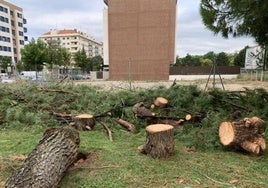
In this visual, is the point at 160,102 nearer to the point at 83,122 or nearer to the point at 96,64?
the point at 83,122

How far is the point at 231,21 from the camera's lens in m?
6.74

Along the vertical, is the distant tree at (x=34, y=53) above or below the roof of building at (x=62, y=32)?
below

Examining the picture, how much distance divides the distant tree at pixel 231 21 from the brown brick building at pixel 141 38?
20971 millimetres

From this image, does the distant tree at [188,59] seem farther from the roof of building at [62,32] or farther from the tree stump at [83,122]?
the tree stump at [83,122]

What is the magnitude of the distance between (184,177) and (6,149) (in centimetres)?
279

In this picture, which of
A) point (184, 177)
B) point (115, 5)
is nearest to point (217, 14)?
point (184, 177)

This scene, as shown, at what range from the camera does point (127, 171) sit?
313 centimetres

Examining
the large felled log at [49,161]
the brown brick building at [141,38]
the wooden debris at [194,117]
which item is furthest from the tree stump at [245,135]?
the brown brick building at [141,38]

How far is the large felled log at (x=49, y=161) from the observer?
8.43 ft

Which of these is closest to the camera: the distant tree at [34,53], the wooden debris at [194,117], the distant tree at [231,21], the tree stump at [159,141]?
the tree stump at [159,141]

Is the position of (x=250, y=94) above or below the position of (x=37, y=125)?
above

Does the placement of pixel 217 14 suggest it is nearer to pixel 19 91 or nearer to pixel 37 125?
pixel 37 125

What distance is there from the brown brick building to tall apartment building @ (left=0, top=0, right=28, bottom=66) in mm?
32233

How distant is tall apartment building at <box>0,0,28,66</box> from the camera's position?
53312mm
